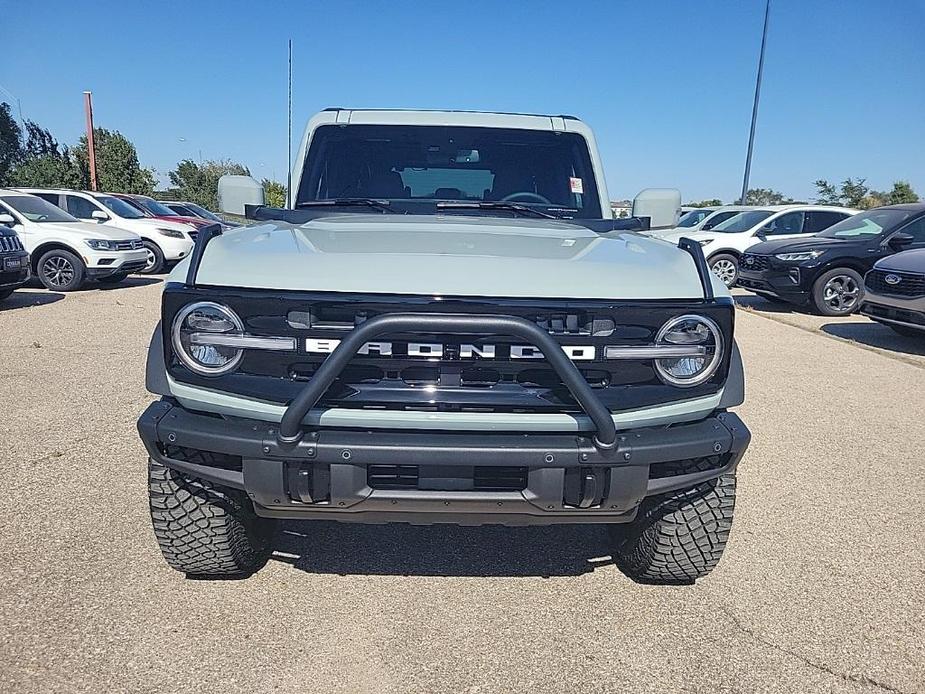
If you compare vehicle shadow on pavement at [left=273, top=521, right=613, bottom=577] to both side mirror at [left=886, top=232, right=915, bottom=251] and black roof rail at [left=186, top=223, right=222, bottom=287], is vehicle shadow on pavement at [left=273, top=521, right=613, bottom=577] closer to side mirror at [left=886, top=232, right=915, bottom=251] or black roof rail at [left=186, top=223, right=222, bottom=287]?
black roof rail at [left=186, top=223, right=222, bottom=287]

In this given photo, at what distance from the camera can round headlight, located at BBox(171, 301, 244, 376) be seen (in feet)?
7.50

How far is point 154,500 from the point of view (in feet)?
8.59

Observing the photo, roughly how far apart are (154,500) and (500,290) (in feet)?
4.78

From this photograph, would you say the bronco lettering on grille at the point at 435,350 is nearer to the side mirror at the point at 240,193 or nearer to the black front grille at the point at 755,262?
the side mirror at the point at 240,193

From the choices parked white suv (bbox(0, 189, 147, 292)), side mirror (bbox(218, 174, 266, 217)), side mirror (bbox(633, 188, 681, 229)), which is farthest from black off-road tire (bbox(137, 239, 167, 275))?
side mirror (bbox(633, 188, 681, 229))

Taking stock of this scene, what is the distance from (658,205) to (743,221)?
38.5 feet

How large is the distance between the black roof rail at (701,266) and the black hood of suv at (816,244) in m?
8.96

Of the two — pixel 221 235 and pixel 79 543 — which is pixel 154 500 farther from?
pixel 221 235

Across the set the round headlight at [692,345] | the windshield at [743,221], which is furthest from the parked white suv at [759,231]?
the round headlight at [692,345]

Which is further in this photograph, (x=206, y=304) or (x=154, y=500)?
(x=154, y=500)

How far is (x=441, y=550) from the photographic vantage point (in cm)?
320

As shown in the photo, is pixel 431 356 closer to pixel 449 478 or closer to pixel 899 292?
pixel 449 478

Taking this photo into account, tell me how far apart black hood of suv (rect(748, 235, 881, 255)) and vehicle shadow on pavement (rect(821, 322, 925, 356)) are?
3.66 ft

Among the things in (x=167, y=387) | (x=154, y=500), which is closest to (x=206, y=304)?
(x=167, y=387)
